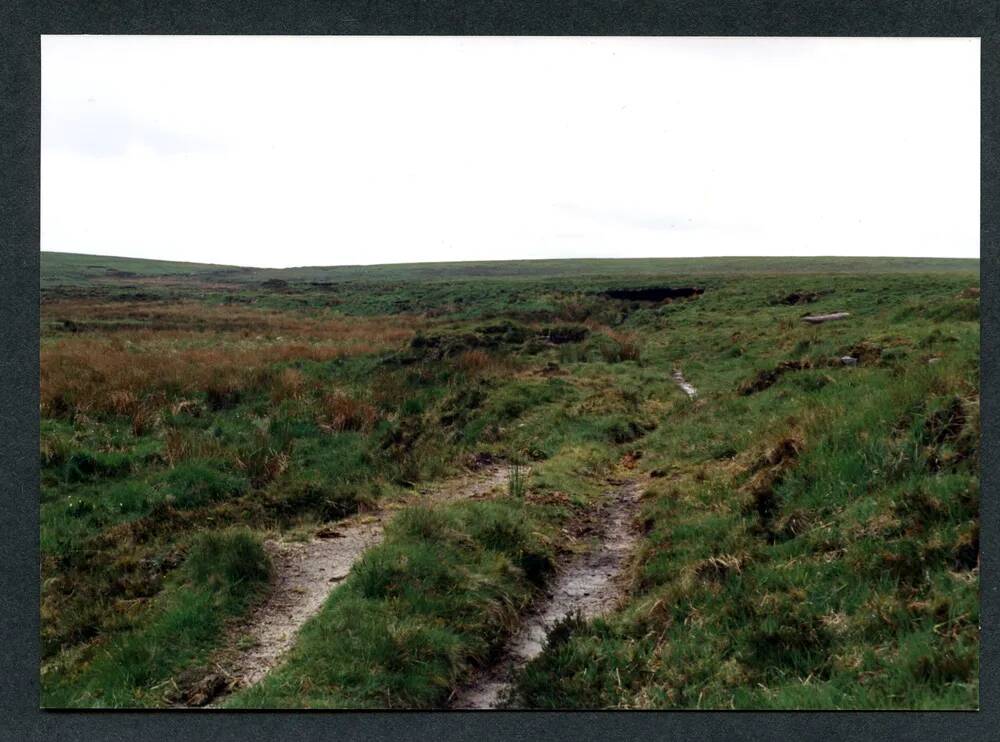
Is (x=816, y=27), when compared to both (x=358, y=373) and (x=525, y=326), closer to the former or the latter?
(x=358, y=373)

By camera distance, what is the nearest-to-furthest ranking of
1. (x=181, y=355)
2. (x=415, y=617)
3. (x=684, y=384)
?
(x=415, y=617) → (x=684, y=384) → (x=181, y=355)

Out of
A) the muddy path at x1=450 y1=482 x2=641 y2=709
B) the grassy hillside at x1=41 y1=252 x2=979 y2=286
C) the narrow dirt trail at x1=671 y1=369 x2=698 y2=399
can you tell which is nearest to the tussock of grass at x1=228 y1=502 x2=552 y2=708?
the muddy path at x1=450 y1=482 x2=641 y2=709

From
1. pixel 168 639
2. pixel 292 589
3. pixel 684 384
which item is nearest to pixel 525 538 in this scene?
pixel 292 589

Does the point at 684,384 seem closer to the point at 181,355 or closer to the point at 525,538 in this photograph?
the point at 525,538

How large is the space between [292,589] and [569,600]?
10.0 ft

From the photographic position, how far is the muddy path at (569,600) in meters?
6.77

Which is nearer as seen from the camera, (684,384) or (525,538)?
(525,538)

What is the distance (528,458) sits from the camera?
42.4 ft

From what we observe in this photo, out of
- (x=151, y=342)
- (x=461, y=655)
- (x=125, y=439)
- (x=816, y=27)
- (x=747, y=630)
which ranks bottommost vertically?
(x=461, y=655)

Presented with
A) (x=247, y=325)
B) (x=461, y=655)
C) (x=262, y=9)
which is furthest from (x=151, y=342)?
(x=461, y=655)

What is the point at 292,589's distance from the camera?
8102 millimetres

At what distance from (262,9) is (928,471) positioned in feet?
26.8

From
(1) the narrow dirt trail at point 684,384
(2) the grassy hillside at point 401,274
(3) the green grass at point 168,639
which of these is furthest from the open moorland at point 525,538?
(2) the grassy hillside at point 401,274

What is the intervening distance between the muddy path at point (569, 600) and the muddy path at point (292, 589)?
187 centimetres
